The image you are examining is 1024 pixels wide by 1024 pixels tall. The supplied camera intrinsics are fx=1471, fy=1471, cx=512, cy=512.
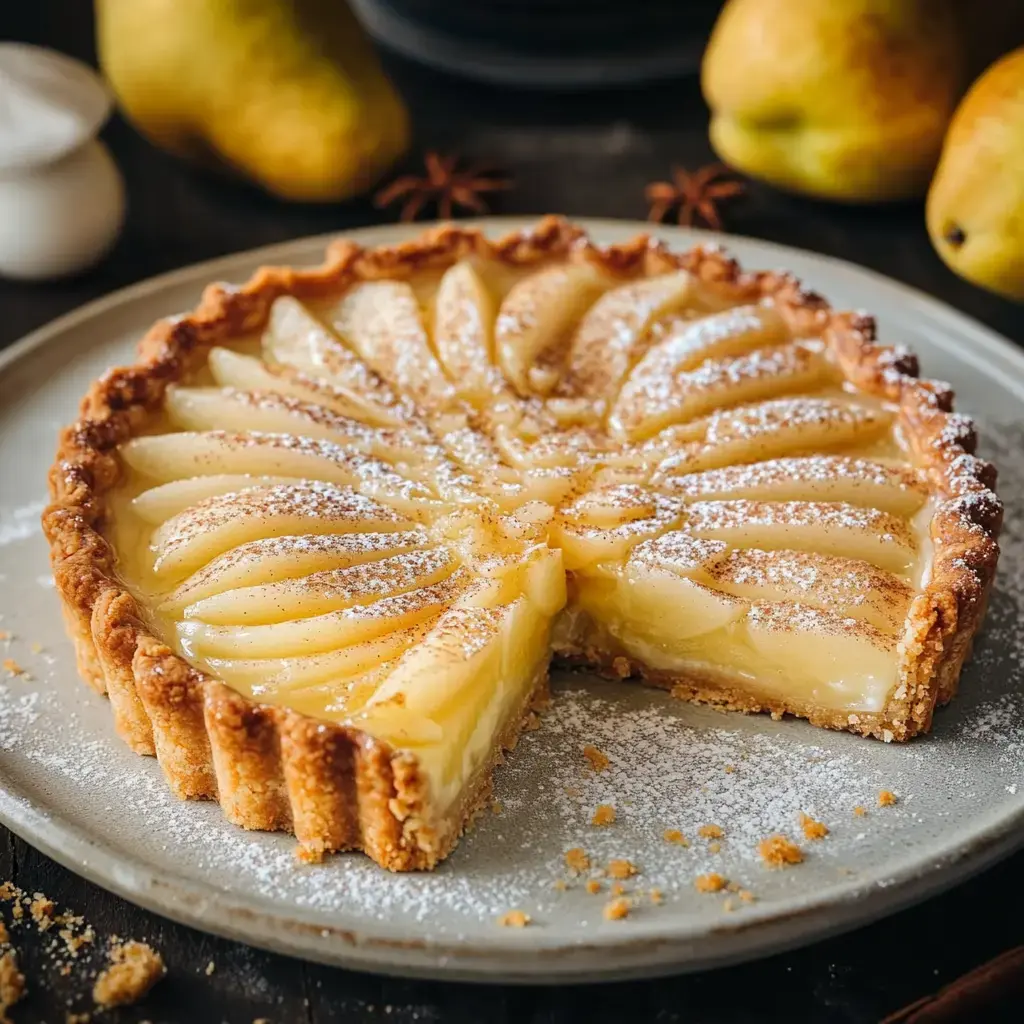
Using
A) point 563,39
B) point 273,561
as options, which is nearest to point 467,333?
point 273,561

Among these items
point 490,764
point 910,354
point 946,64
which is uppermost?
point 946,64

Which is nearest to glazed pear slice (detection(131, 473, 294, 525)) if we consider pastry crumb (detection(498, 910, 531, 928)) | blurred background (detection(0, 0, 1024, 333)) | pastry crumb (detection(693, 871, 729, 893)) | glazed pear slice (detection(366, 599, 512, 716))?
glazed pear slice (detection(366, 599, 512, 716))

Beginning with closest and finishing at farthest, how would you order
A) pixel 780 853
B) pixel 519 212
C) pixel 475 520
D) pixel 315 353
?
pixel 780 853, pixel 475 520, pixel 315 353, pixel 519 212

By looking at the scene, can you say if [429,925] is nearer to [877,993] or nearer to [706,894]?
[706,894]

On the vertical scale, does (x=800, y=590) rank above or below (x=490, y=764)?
above

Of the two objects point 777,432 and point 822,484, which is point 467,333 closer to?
point 777,432

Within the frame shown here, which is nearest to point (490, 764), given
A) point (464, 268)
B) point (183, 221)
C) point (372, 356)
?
point (372, 356)

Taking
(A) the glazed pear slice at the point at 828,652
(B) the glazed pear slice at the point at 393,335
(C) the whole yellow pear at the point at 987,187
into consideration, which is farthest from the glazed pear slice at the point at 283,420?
(C) the whole yellow pear at the point at 987,187
